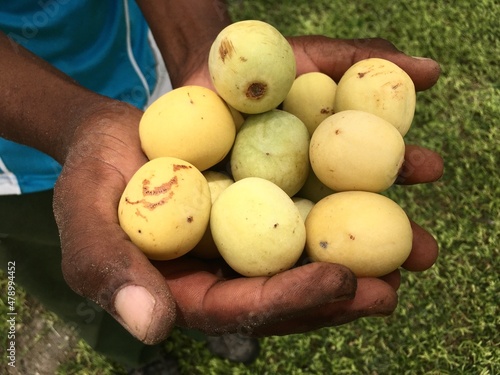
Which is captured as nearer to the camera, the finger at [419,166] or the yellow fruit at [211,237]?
the yellow fruit at [211,237]

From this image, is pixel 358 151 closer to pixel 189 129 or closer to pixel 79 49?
pixel 189 129

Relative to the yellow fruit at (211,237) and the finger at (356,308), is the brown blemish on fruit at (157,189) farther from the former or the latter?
the finger at (356,308)

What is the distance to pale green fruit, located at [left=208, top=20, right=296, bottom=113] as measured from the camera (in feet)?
5.37

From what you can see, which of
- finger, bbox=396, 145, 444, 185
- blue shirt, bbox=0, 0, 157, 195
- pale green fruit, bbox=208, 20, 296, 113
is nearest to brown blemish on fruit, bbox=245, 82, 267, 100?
pale green fruit, bbox=208, 20, 296, 113

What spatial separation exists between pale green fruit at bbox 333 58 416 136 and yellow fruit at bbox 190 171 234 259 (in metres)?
0.43

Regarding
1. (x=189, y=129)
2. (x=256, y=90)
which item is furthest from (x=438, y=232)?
(x=189, y=129)

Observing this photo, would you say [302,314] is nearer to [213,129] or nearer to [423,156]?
[213,129]

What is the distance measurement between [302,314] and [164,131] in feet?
2.07

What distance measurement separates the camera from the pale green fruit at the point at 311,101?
1870 millimetres

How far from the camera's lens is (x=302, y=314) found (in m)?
1.36

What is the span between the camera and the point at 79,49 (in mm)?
2133

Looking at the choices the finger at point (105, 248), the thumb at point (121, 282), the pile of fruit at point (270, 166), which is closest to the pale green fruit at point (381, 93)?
the pile of fruit at point (270, 166)

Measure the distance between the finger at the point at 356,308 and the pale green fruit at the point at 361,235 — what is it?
0.07 meters

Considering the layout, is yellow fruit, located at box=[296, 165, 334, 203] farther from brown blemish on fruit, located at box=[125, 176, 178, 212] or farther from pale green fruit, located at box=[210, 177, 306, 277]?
brown blemish on fruit, located at box=[125, 176, 178, 212]
